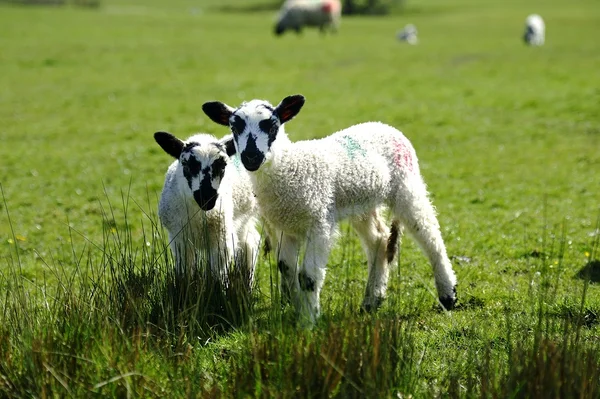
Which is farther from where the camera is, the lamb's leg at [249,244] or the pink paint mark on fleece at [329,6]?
the pink paint mark on fleece at [329,6]

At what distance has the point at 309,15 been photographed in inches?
1943

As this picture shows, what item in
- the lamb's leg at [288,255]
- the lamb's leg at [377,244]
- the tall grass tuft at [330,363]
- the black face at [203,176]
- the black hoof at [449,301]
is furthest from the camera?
the lamb's leg at [377,244]

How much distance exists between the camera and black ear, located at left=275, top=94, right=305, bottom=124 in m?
7.09

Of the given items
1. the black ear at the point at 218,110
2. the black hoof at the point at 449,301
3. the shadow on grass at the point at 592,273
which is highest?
the black ear at the point at 218,110

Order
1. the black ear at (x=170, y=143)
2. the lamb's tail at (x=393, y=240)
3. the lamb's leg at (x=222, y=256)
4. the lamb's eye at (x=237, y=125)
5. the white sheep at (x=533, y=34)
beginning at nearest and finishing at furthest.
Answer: the lamb's leg at (x=222, y=256)
the lamb's eye at (x=237, y=125)
the black ear at (x=170, y=143)
the lamb's tail at (x=393, y=240)
the white sheep at (x=533, y=34)

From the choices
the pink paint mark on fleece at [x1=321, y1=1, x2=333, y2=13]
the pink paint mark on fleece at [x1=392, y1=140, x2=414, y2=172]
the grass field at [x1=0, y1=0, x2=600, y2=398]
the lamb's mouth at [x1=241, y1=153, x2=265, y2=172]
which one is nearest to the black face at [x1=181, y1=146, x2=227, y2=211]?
the lamb's mouth at [x1=241, y1=153, x2=265, y2=172]

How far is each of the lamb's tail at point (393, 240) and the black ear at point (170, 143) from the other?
7.25ft

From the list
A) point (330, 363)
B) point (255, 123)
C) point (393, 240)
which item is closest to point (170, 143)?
point (255, 123)

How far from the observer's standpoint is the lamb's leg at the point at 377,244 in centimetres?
800

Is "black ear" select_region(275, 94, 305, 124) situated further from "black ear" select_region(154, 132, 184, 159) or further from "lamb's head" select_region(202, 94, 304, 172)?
"black ear" select_region(154, 132, 184, 159)

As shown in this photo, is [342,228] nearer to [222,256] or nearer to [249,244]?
[249,244]

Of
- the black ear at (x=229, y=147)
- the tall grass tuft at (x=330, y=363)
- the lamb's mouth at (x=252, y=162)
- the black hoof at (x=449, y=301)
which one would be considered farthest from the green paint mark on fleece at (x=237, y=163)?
the tall grass tuft at (x=330, y=363)

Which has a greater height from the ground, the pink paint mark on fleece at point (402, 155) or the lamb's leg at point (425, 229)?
the pink paint mark on fleece at point (402, 155)

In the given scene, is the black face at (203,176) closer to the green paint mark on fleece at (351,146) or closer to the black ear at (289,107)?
the black ear at (289,107)
